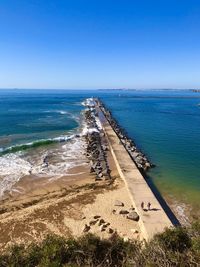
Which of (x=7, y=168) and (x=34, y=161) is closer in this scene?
(x=7, y=168)

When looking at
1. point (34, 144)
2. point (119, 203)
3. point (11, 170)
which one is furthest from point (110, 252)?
point (34, 144)

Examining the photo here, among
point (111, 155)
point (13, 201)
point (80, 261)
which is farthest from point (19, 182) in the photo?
point (80, 261)

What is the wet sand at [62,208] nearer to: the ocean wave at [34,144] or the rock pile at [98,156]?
the rock pile at [98,156]

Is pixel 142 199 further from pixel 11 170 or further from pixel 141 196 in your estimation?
pixel 11 170

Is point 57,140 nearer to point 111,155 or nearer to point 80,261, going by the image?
point 111,155

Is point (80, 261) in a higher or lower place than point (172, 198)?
higher

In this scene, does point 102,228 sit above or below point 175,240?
below
